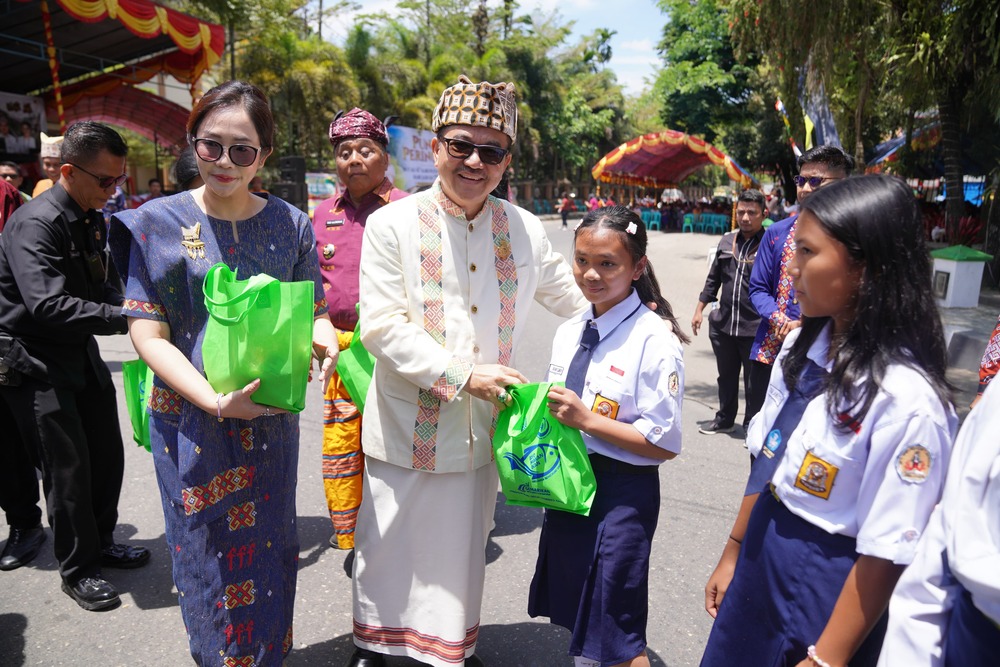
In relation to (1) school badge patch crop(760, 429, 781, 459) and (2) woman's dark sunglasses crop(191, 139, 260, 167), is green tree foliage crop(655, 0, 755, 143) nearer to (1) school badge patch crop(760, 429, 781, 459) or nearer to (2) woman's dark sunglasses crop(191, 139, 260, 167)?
(2) woman's dark sunglasses crop(191, 139, 260, 167)

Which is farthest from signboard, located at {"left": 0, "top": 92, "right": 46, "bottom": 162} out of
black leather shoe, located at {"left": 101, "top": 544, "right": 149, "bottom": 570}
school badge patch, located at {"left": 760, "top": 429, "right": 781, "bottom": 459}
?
school badge patch, located at {"left": 760, "top": 429, "right": 781, "bottom": 459}

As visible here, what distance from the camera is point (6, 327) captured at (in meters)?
3.01

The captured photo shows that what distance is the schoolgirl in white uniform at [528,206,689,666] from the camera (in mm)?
2006

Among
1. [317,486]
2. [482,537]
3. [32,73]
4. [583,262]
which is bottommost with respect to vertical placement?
[317,486]

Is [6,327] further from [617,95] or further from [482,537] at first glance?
[617,95]

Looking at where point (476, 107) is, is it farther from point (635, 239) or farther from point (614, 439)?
point (614, 439)

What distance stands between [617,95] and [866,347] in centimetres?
4692

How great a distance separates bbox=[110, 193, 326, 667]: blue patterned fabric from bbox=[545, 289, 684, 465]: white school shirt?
3.30 ft

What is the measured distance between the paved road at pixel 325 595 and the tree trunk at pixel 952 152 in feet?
21.0

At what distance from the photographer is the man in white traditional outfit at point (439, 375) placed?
229 cm

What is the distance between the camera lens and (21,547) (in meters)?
3.38

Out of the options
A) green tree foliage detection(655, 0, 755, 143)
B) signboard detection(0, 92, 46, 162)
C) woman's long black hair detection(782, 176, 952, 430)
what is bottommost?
woman's long black hair detection(782, 176, 952, 430)

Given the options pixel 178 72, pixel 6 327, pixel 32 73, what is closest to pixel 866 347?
pixel 6 327

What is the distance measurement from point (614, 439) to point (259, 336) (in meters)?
0.98
